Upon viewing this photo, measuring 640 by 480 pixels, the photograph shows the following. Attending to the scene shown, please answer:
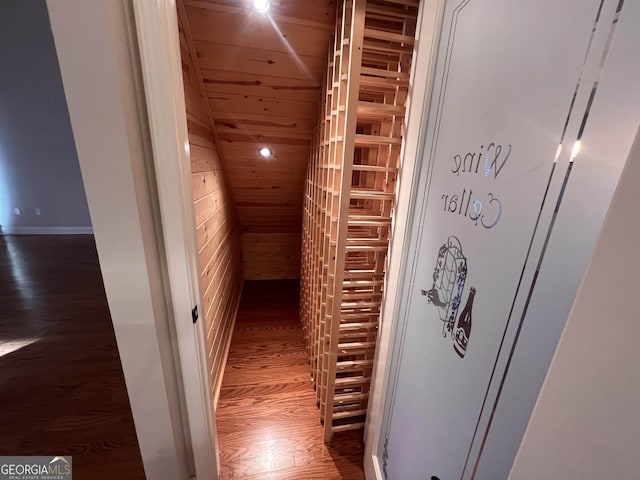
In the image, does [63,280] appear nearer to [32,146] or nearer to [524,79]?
[32,146]

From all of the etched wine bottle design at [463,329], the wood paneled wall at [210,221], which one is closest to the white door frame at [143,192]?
the wood paneled wall at [210,221]

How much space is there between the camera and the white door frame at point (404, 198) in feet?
2.61

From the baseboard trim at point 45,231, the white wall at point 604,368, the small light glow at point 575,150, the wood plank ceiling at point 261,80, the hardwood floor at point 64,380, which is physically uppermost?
the wood plank ceiling at point 261,80

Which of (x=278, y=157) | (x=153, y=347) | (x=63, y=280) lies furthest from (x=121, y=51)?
(x=63, y=280)

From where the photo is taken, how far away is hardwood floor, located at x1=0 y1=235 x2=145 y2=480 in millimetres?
1257

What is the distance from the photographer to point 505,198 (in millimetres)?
519

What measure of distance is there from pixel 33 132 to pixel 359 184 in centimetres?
574

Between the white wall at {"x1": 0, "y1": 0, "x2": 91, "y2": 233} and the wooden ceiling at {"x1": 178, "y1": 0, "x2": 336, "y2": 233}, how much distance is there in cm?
398

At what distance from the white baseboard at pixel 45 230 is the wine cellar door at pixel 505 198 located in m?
6.03

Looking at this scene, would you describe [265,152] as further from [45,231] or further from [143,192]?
[45,231]

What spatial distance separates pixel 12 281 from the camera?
279 cm

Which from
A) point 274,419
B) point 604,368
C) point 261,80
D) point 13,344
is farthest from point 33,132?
point 604,368

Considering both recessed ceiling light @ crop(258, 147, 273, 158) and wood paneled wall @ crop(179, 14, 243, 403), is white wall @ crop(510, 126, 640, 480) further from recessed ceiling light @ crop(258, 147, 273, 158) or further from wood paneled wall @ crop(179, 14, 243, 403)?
recessed ceiling light @ crop(258, 147, 273, 158)

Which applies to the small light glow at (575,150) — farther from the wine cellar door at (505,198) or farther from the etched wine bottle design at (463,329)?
the etched wine bottle design at (463,329)
